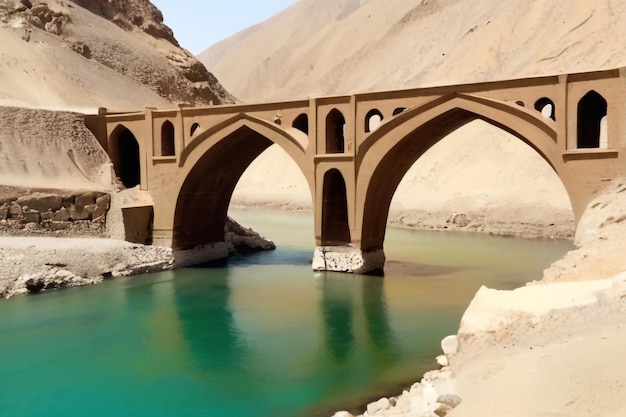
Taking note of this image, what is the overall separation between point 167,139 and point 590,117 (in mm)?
14839

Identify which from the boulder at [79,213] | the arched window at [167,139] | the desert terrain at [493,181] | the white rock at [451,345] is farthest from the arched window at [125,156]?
the white rock at [451,345]

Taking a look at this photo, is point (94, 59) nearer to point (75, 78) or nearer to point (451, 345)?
point (75, 78)

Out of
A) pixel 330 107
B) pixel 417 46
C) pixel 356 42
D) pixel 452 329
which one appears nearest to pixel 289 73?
pixel 356 42

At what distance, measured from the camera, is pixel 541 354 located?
287 inches

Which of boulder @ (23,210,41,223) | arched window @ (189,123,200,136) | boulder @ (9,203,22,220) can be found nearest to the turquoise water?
boulder @ (23,210,41,223)

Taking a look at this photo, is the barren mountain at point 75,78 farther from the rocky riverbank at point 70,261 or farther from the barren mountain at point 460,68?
the barren mountain at point 460,68

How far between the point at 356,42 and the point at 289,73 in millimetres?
10705

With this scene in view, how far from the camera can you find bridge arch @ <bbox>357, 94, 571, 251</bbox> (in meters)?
17.0

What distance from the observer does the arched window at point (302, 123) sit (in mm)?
21650

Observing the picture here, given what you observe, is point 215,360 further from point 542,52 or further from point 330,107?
point 542,52

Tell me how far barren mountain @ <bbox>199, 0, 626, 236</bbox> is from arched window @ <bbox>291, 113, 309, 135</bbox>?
14.7 m

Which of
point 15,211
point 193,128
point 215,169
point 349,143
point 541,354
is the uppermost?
point 193,128

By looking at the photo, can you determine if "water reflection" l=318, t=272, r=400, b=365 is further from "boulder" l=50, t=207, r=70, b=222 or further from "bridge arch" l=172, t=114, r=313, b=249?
"boulder" l=50, t=207, r=70, b=222

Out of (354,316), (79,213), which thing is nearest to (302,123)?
(354,316)
